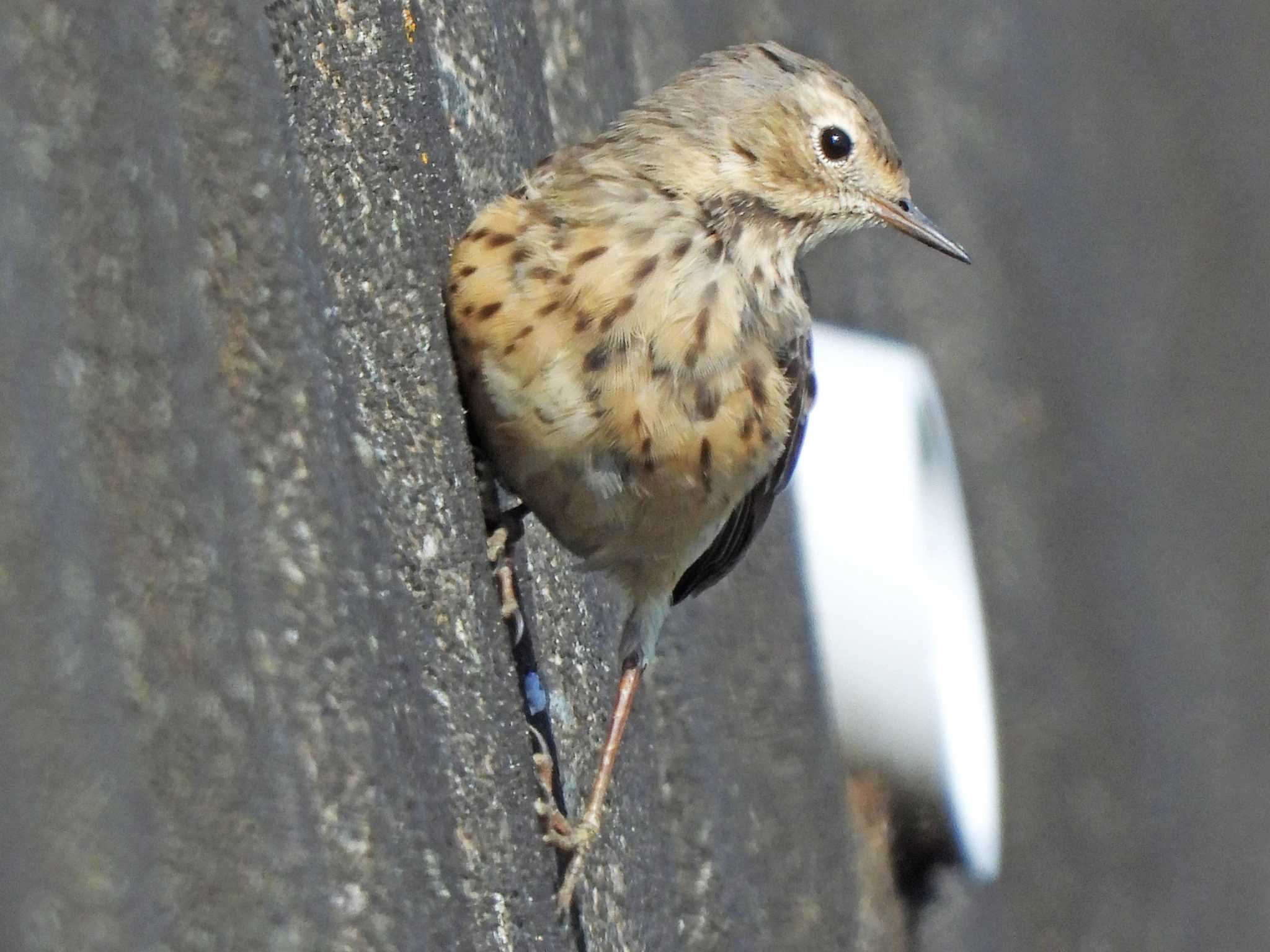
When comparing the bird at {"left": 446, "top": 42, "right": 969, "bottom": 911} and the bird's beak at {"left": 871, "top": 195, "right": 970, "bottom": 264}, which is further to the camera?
the bird's beak at {"left": 871, "top": 195, "right": 970, "bottom": 264}

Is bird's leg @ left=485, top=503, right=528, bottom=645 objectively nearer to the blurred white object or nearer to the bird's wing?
the bird's wing

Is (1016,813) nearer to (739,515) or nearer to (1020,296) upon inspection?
(1020,296)

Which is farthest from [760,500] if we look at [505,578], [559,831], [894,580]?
[894,580]

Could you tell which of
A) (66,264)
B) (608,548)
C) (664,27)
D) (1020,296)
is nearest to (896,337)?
(1020,296)

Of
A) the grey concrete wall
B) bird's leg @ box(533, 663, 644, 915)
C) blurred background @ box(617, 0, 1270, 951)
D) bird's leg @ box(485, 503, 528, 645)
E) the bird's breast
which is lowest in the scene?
blurred background @ box(617, 0, 1270, 951)

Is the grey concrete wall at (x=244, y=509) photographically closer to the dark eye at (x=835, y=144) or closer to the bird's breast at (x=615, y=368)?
the bird's breast at (x=615, y=368)

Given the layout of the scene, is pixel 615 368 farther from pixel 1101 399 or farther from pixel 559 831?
pixel 1101 399

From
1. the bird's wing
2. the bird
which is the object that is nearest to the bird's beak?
the bird

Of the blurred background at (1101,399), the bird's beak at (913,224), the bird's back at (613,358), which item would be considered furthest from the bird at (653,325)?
the blurred background at (1101,399)
